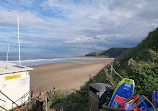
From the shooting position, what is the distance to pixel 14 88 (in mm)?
8484

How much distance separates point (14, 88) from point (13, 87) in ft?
0.31

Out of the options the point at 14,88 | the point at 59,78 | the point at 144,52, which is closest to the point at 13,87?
the point at 14,88

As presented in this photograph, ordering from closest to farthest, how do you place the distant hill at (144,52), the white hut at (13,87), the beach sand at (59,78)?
the white hut at (13,87) < the distant hill at (144,52) < the beach sand at (59,78)

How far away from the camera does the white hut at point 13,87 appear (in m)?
7.88

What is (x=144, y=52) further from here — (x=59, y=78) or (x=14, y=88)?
(x=59, y=78)

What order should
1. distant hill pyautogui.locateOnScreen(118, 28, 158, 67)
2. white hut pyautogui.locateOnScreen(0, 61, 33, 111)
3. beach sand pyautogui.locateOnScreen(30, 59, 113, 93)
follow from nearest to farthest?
1. white hut pyautogui.locateOnScreen(0, 61, 33, 111)
2. distant hill pyautogui.locateOnScreen(118, 28, 158, 67)
3. beach sand pyautogui.locateOnScreen(30, 59, 113, 93)

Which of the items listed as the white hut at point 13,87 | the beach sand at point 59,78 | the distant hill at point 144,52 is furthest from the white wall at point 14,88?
the distant hill at point 144,52

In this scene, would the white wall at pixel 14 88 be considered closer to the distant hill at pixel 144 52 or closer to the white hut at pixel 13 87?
the white hut at pixel 13 87

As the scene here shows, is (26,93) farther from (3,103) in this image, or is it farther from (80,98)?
(80,98)

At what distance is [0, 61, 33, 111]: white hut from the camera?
7875 millimetres

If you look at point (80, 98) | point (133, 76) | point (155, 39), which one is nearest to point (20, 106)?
point (80, 98)

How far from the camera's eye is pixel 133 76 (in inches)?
229

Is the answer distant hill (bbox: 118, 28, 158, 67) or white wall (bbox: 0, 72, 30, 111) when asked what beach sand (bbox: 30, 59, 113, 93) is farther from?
white wall (bbox: 0, 72, 30, 111)

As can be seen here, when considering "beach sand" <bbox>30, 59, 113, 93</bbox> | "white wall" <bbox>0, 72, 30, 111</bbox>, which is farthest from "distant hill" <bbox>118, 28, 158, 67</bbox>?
"white wall" <bbox>0, 72, 30, 111</bbox>
